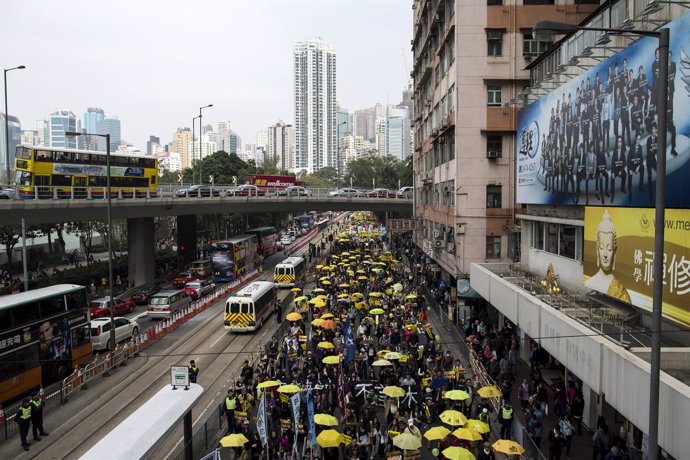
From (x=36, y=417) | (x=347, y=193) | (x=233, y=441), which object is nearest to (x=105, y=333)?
(x=36, y=417)

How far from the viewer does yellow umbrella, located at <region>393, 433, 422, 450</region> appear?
44.5ft

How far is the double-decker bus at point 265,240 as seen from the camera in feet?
211

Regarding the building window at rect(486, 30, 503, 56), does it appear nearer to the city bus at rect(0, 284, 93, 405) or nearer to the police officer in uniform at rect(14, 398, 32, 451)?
the city bus at rect(0, 284, 93, 405)

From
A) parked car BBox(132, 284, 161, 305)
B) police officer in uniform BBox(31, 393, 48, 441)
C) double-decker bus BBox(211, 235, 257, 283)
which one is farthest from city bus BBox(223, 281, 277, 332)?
double-decker bus BBox(211, 235, 257, 283)

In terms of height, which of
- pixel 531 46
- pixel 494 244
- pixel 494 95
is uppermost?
pixel 531 46

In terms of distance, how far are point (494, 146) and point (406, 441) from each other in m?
23.5

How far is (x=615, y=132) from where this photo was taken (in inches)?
679

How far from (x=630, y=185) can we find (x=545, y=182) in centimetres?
744

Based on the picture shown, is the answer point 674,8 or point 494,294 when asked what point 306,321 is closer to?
point 494,294

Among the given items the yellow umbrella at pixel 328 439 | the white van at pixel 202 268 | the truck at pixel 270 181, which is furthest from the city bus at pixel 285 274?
the yellow umbrella at pixel 328 439

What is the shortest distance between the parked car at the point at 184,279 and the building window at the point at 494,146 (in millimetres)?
26252

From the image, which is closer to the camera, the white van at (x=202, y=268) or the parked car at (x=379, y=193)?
the white van at (x=202, y=268)

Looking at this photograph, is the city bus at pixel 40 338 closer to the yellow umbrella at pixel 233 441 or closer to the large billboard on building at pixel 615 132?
the yellow umbrella at pixel 233 441

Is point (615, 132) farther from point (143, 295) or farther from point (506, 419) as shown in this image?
point (143, 295)
